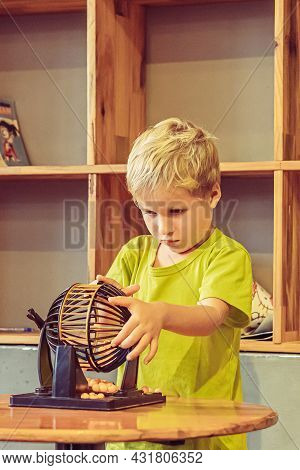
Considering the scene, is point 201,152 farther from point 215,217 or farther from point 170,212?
point 215,217

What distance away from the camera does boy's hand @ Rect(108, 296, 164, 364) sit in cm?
124

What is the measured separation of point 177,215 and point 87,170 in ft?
2.26

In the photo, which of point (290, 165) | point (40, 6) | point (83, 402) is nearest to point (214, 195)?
point (290, 165)

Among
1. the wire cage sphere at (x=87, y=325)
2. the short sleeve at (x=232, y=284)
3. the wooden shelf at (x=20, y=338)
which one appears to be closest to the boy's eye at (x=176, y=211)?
the short sleeve at (x=232, y=284)

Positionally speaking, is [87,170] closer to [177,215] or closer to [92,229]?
[92,229]

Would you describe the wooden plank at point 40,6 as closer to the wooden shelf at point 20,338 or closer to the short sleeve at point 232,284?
the wooden shelf at point 20,338

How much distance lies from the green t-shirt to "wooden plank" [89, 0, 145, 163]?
26.1 inches

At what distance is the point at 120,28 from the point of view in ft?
7.75

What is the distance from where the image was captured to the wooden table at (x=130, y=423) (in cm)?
106

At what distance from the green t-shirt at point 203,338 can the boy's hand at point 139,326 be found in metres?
0.28

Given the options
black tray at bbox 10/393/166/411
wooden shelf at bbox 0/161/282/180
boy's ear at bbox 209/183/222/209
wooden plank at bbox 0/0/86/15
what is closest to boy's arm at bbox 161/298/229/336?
black tray at bbox 10/393/166/411
